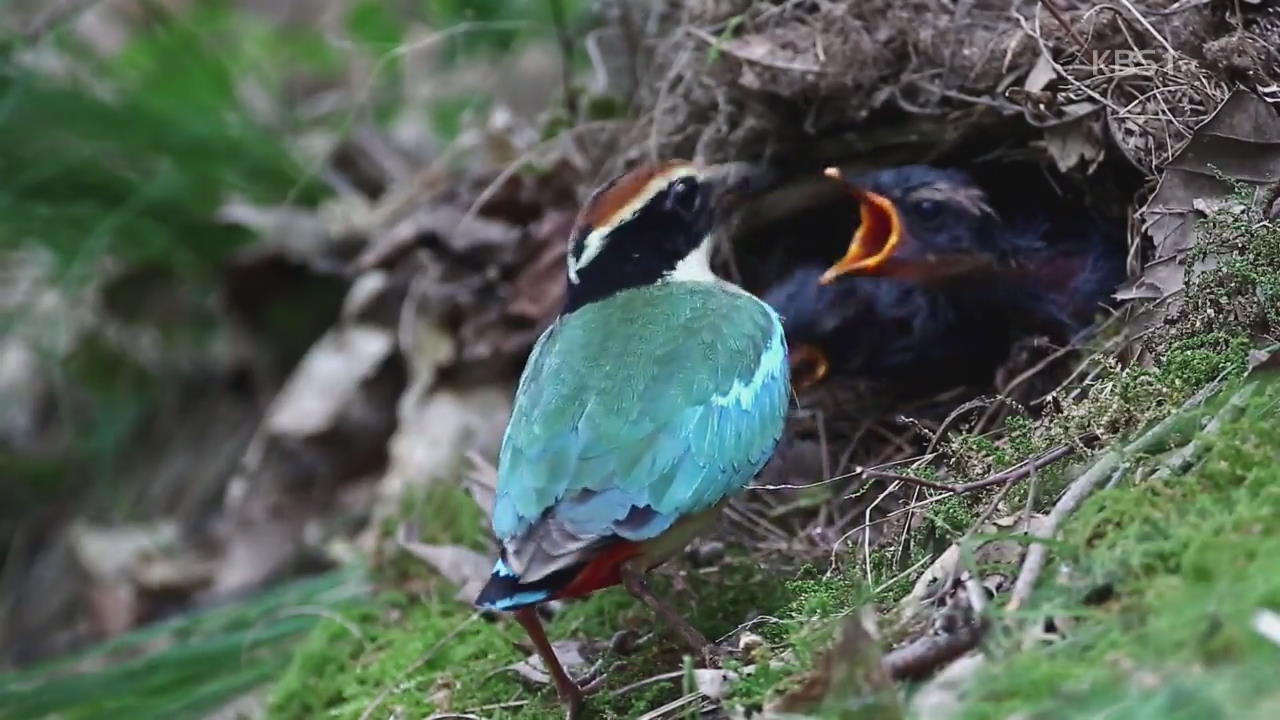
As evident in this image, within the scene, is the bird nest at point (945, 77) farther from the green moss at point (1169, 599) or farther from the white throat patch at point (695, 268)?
the green moss at point (1169, 599)

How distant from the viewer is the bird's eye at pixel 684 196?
11.0ft

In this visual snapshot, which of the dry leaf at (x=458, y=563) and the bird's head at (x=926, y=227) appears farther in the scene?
the dry leaf at (x=458, y=563)

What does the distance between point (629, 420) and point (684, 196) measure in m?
0.85

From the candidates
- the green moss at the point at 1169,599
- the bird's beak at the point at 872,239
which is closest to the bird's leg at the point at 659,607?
the green moss at the point at 1169,599

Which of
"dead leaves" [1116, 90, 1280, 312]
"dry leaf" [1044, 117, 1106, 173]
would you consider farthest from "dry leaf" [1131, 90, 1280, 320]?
"dry leaf" [1044, 117, 1106, 173]

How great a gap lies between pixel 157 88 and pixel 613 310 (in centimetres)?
335

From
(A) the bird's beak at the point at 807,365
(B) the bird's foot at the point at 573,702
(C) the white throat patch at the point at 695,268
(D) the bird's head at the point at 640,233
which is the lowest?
(B) the bird's foot at the point at 573,702

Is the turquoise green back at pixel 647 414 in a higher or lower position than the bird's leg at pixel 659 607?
higher

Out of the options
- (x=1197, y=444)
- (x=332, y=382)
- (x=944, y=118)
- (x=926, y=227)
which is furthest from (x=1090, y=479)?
(x=332, y=382)

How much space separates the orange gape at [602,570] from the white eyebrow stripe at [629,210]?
93 centimetres

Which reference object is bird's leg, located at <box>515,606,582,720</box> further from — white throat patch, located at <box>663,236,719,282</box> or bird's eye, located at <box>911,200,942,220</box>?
bird's eye, located at <box>911,200,942,220</box>

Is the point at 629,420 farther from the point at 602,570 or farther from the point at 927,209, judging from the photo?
the point at 927,209

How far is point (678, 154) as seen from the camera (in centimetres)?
408

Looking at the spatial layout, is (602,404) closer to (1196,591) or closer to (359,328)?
(1196,591)
